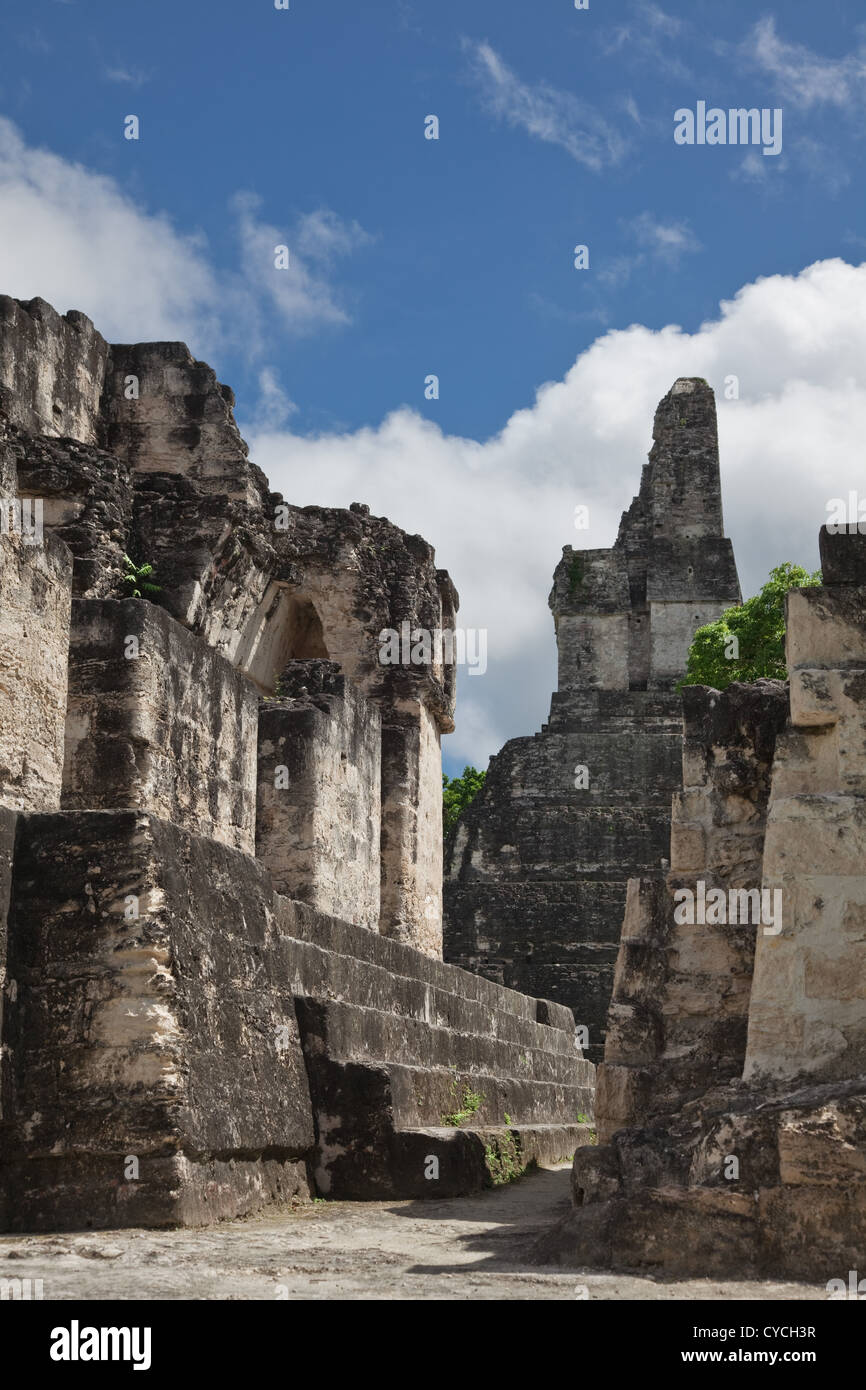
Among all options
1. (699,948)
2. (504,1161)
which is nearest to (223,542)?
(504,1161)

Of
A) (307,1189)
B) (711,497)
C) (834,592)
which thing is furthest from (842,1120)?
(711,497)

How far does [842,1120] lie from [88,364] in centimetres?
954

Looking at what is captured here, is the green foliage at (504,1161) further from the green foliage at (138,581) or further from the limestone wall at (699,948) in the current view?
the green foliage at (138,581)

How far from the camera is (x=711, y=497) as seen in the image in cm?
4269

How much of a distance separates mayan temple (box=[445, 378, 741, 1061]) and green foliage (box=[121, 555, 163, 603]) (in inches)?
653

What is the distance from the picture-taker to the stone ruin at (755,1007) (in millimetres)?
4797

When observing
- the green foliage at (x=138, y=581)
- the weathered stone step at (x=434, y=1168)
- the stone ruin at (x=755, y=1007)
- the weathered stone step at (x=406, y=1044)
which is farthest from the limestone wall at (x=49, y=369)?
the stone ruin at (x=755, y=1007)

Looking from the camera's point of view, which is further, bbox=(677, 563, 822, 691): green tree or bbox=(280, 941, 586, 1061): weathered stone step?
bbox=(677, 563, 822, 691): green tree

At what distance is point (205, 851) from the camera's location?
6.74 m

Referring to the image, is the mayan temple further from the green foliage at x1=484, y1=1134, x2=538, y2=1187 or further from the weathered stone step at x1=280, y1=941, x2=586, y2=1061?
the green foliage at x1=484, y1=1134, x2=538, y2=1187

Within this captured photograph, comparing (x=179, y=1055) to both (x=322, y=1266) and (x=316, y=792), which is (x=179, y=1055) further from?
(x=316, y=792)

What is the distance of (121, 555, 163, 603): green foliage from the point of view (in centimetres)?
964

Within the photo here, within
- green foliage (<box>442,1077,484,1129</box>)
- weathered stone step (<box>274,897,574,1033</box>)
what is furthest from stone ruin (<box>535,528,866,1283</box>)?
green foliage (<box>442,1077,484,1129</box>)
